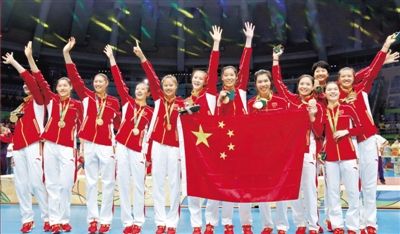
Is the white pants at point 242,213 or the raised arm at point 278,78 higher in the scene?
the raised arm at point 278,78

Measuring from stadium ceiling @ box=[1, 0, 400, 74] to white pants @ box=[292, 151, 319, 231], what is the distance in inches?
520

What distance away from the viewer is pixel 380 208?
21.4 ft

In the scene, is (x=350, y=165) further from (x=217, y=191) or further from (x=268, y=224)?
(x=217, y=191)

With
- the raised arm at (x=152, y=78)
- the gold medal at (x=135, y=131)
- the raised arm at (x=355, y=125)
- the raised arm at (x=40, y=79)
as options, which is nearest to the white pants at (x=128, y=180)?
the gold medal at (x=135, y=131)

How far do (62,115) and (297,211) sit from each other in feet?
9.31

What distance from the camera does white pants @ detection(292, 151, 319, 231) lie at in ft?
14.4

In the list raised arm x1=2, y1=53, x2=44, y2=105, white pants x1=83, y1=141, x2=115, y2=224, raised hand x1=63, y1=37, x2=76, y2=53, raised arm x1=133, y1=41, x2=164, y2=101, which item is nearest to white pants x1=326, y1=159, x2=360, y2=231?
raised arm x1=133, y1=41, x2=164, y2=101

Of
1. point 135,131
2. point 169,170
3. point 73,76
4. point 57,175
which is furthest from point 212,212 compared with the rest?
point 73,76

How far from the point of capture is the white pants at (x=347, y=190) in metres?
4.18

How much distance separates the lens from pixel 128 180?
181 inches

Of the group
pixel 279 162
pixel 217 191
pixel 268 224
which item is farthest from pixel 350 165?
pixel 217 191

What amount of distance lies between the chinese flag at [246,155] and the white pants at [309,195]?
0.17m

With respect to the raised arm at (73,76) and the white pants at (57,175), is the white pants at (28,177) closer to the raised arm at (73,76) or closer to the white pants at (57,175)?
the white pants at (57,175)

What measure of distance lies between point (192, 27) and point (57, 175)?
14.3 meters
